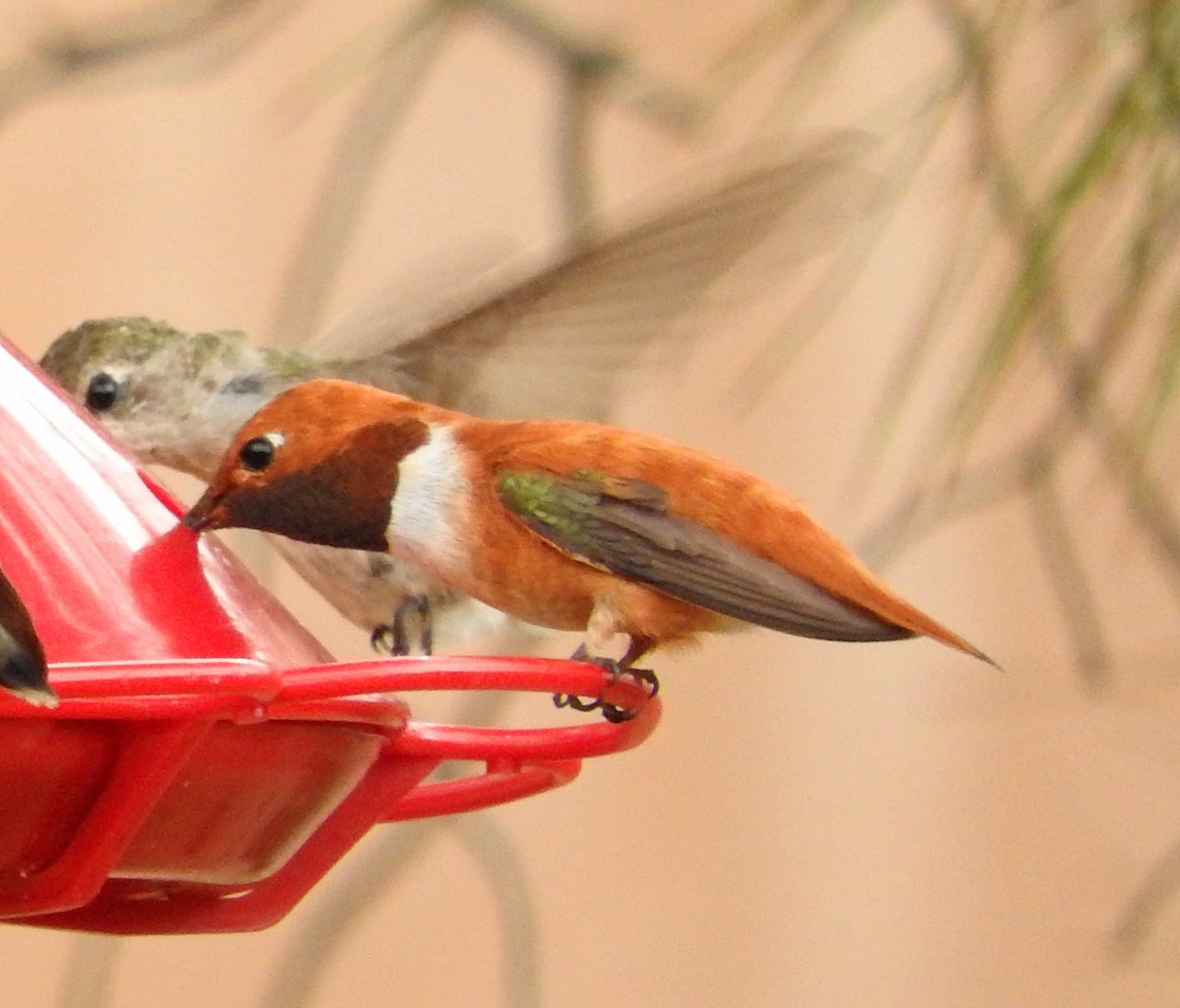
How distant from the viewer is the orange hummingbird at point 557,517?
0.80m

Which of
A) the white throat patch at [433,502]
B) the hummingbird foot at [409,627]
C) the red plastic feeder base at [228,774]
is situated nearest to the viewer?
the red plastic feeder base at [228,774]

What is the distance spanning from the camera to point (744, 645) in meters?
2.20

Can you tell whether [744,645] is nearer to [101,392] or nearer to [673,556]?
[101,392]

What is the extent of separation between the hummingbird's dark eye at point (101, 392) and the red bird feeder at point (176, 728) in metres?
0.41

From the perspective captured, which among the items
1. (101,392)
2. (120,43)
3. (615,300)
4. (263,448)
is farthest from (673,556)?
(120,43)

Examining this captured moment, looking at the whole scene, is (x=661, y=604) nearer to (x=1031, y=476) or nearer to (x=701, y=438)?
(x=1031, y=476)

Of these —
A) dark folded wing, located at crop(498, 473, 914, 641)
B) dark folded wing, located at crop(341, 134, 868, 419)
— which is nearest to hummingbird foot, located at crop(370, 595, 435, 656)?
dark folded wing, located at crop(341, 134, 868, 419)

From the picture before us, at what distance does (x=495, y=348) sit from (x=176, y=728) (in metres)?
0.60

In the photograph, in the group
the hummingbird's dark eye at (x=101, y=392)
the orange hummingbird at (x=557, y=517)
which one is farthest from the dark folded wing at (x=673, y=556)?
the hummingbird's dark eye at (x=101, y=392)

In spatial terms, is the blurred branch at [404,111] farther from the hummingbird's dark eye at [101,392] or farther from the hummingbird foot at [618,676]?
the hummingbird foot at [618,676]

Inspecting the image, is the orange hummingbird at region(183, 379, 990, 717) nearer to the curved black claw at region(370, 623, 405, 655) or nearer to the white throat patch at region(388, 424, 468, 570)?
the white throat patch at region(388, 424, 468, 570)

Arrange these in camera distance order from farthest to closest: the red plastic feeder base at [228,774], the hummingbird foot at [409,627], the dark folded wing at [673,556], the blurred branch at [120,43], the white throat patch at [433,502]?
the blurred branch at [120,43]
the hummingbird foot at [409,627]
the white throat patch at [433,502]
the dark folded wing at [673,556]
the red plastic feeder base at [228,774]

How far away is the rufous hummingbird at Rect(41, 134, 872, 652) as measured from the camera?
0.98 m

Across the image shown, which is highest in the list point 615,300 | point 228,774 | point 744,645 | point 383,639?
point 615,300
